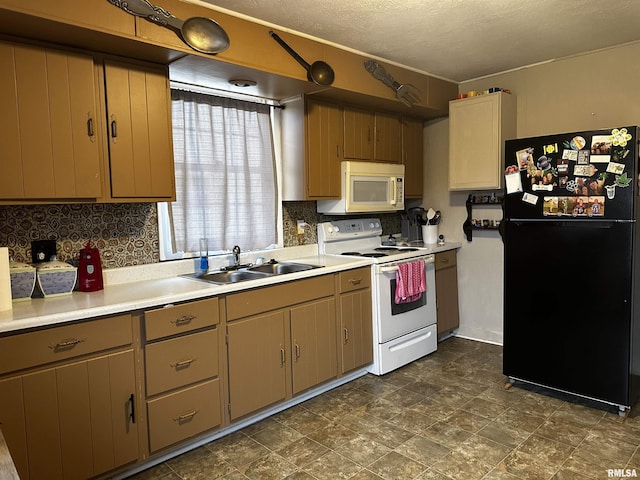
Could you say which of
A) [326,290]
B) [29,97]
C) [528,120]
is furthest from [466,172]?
[29,97]

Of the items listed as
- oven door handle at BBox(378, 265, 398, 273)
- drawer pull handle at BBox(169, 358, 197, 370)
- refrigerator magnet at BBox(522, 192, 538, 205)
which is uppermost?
refrigerator magnet at BBox(522, 192, 538, 205)

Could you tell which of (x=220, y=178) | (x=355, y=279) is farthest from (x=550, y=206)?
(x=220, y=178)

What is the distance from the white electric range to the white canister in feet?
1.35

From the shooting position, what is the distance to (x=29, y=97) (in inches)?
81.0

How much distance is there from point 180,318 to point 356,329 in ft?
4.66

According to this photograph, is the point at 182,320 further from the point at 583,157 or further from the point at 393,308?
the point at 583,157

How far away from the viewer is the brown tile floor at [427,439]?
2264 millimetres

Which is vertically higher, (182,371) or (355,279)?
(355,279)

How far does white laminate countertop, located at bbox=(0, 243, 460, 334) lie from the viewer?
1890 mm

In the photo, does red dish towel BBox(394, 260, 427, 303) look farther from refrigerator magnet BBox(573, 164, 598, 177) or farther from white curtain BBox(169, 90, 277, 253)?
refrigerator magnet BBox(573, 164, 598, 177)

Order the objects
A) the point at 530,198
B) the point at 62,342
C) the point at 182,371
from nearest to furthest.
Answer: the point at 62,342
the point at 182,371
the point at 530,198

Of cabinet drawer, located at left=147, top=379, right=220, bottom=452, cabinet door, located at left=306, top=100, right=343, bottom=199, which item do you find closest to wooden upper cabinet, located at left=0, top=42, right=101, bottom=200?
cabinet drawer, located at left=147, top=379, right=220, bottom=452

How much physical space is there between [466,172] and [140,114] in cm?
266

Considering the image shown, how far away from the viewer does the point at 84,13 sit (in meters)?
2.00
